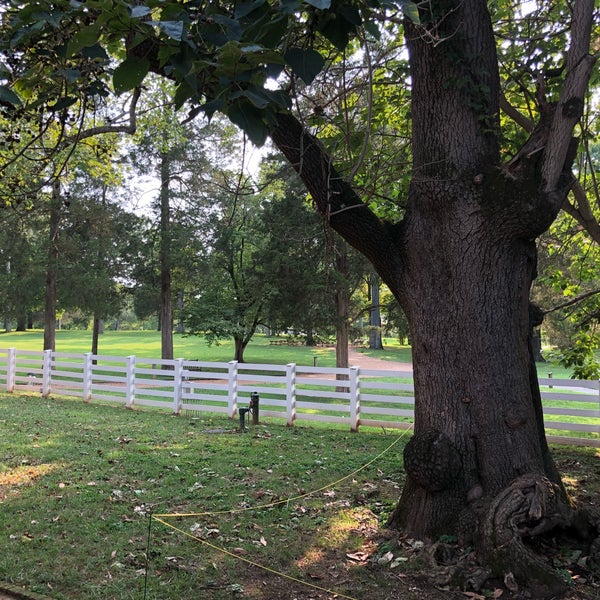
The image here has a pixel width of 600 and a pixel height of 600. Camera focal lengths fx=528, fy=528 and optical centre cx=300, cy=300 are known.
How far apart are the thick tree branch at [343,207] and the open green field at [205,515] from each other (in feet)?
7.74

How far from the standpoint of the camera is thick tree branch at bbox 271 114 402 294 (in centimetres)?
439

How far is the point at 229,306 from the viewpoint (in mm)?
25578

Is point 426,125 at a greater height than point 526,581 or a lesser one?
greater

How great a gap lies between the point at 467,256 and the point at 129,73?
10.1 ft

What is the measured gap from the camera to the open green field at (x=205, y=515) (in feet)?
12.7

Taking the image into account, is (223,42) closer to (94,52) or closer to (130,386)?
(94,52)

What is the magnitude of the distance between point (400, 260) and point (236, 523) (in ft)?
9.51

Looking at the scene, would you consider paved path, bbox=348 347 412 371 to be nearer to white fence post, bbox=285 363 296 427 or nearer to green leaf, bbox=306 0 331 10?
white fence post, bbox=285 363 296 427

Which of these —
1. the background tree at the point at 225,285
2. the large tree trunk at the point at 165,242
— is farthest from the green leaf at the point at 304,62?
the large tree trunk at the point at 165,242

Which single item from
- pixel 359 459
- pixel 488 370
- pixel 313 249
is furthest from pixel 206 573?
pixel 313 249

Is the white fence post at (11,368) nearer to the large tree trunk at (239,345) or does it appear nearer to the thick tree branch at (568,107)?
the large tree trunk at (239,345)

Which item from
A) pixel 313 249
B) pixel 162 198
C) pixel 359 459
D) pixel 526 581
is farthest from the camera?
pixel 162 198

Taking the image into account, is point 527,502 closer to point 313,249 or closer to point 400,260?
point 400,260

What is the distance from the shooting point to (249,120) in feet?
6.89
